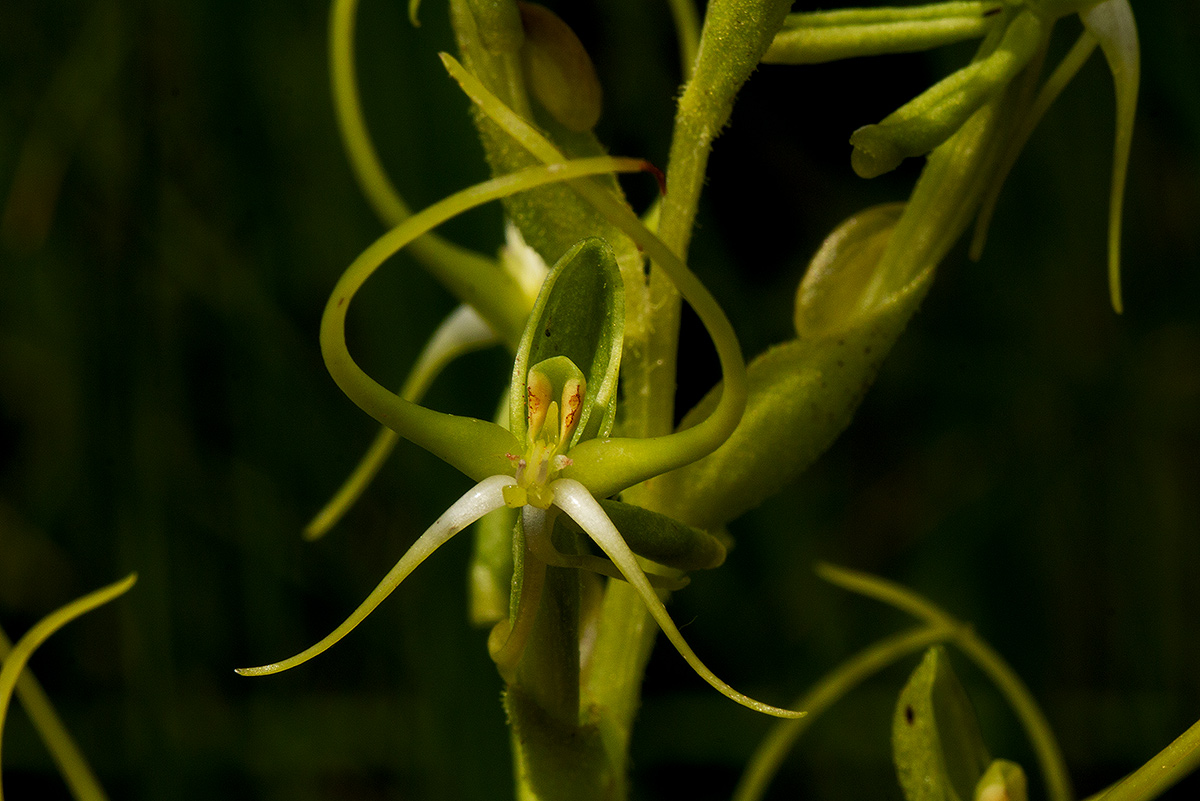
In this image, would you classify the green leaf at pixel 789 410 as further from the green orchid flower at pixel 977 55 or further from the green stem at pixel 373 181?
the green stem at pixel 373 181

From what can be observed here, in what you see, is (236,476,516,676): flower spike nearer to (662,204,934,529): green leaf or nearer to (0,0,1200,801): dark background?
(662,204,934,529): green leaf

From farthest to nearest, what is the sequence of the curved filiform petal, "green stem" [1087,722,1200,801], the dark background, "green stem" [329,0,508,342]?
the dark background
"green stem" [329,0,508,342]
"green stem" [1087,722,1200,801]
the curved filiform petal

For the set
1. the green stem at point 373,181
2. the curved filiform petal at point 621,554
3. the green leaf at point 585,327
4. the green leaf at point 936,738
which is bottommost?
the green leaf at point 936,738

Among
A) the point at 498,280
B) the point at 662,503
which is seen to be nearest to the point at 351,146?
the point at 498,280

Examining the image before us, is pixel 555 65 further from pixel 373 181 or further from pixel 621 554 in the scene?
pixel 621 554

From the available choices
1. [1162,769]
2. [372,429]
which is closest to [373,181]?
[1162,769]

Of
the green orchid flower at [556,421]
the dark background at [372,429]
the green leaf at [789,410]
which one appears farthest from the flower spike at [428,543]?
the dark background at [372,429]

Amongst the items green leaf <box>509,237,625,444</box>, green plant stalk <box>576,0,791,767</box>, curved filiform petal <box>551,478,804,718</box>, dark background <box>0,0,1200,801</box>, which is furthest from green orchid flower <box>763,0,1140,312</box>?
dark background <box>0,0,1200,801</box>
